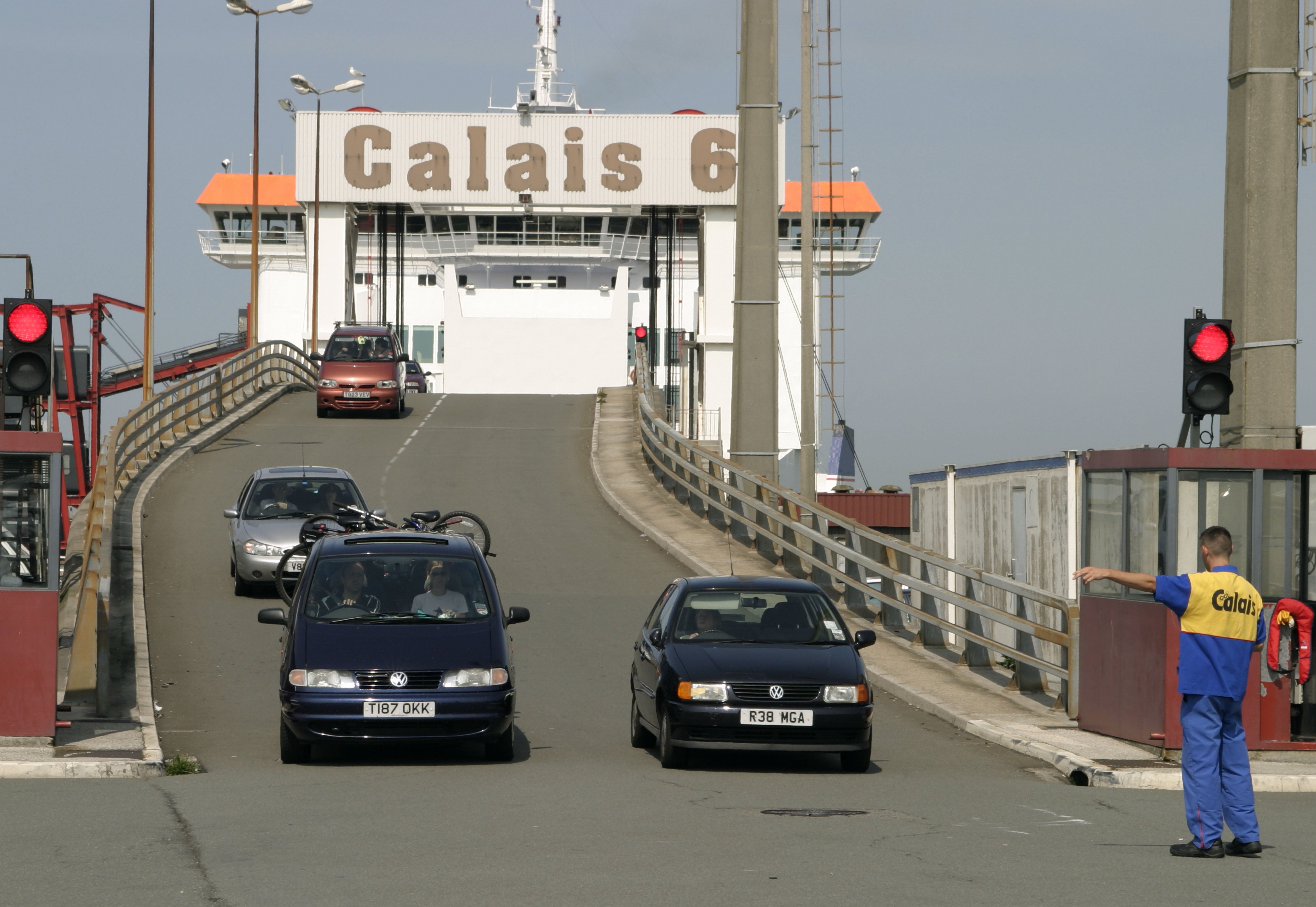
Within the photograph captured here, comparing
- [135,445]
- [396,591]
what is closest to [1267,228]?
[396,591]

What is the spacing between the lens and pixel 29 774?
10.7 metres

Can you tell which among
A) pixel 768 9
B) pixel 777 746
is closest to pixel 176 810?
pixel 777 746

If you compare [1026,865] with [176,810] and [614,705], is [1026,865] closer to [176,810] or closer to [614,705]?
[176,810]

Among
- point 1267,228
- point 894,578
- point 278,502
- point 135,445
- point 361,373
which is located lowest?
point 894,578

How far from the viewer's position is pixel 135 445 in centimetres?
3050

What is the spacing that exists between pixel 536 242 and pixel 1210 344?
59220 millimetres

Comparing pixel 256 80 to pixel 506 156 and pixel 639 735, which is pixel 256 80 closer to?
pixel 506 156

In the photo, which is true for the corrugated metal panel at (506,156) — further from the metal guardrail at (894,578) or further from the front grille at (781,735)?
the front grille at (781,735)

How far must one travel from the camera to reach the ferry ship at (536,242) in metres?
58.2

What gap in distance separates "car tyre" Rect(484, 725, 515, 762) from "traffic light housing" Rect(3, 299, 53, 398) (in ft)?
14.6

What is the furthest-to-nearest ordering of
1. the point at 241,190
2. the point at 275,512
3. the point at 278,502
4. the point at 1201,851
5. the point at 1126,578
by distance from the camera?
the point at 241,190 < the point at 278,502 < the point at 275,512 < the point at 1126,578 < the point at 1201,851

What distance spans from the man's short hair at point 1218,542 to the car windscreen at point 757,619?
3717 millimetres

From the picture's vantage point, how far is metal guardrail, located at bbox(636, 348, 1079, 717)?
1466cm

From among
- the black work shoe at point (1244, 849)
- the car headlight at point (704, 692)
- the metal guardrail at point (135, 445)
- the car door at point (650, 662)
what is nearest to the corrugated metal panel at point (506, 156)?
the metal guardrail at point (135, 445)
